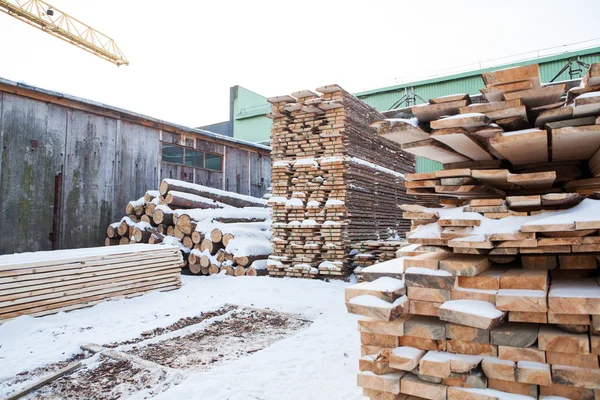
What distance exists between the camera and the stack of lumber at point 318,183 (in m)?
9.29

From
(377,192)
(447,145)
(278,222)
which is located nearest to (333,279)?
(278,222)

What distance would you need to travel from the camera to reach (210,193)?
12.7 meters

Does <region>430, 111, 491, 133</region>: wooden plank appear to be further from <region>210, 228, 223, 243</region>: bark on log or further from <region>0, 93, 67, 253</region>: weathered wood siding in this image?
<region>0, 93, 67, 253</region>: weathered wood siding

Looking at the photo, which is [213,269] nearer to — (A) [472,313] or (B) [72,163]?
(B) [72,163]

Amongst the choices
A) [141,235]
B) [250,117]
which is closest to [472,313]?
[141,235]

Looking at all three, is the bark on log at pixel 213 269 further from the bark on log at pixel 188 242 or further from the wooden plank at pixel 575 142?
the wooden plank at pixel 575 142

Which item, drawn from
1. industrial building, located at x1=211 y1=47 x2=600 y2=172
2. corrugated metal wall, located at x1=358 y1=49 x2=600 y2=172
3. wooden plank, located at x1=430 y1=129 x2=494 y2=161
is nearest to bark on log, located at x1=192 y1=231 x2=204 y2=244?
wooden plank, located at x1=430 y1=129 x2=494 y2=161

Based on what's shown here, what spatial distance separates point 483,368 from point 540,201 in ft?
3.67

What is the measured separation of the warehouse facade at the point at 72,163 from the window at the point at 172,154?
0.04 m

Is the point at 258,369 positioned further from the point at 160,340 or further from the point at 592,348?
the point at 592,348

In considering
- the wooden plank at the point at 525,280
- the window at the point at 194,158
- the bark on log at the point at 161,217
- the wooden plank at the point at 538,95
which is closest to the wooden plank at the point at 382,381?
the wooden plank at the point at 525,280

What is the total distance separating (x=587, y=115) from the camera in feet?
7.66

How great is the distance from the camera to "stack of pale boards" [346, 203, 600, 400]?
218 cm

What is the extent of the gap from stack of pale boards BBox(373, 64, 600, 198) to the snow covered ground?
2.41 meters
